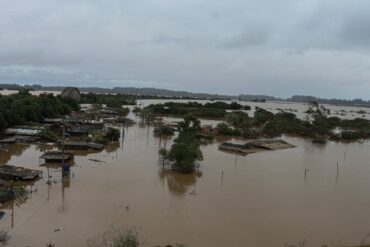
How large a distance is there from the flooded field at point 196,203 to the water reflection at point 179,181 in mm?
47

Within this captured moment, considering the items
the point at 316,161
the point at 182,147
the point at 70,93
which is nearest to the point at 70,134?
the point at 182,147

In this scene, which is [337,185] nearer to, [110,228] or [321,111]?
[110,228]

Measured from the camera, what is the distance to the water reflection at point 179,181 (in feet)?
59.4

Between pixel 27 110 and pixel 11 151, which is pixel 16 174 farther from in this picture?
pixel 27 110

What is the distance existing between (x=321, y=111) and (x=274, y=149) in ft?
95.9

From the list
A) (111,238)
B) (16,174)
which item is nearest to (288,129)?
(16,174)

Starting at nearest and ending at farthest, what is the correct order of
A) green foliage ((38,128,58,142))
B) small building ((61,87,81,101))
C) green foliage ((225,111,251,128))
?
1. green foliage ((38,128,58,142))
2. green foliage ((225,111,251,128))
3. small building ((61,87,81,101))

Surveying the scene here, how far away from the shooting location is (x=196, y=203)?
53.4 ft

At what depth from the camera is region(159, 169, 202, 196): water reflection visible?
713 inches

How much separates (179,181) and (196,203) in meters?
3.56

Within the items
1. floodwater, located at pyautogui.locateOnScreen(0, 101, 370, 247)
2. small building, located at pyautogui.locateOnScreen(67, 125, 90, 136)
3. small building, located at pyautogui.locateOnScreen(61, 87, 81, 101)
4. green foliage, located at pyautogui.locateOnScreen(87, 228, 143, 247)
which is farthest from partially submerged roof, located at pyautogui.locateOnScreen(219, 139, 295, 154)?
small building, located at pyautogui.locateOnScreen(61, 87, 81, 101)

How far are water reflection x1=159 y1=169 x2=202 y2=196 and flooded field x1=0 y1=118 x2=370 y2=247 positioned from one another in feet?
0.15

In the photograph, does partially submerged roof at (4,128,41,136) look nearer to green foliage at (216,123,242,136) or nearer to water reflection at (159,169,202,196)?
water reflection at (159,169,202,196)

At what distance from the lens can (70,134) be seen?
110 ft
